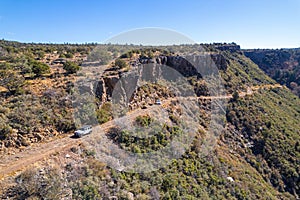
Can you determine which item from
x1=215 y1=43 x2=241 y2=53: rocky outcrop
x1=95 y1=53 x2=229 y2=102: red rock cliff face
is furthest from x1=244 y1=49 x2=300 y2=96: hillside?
x1=95 y1=53 x2=229 y2=102: red rock cliff face

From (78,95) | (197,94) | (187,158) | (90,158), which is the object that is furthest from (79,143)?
(197,94)

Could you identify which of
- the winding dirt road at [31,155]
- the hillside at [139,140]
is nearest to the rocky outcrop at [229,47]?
the hillside at [139,140]

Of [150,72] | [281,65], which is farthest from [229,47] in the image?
[150,72]

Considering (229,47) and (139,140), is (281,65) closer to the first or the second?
(229,47)

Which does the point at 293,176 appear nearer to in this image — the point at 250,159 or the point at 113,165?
the point at 250,159

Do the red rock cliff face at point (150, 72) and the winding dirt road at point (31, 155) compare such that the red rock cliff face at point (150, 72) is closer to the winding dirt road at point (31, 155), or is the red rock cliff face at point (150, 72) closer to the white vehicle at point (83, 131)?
the white vehicle at point (83, 131)
